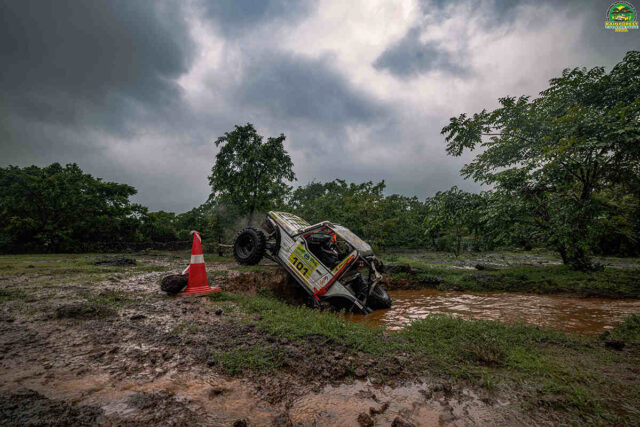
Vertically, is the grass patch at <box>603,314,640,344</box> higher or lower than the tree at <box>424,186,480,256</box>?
lower

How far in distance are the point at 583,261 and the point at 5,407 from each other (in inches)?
501

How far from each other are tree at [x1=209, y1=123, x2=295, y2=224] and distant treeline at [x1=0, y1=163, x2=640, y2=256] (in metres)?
2.22

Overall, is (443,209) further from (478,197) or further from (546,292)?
(546,292)

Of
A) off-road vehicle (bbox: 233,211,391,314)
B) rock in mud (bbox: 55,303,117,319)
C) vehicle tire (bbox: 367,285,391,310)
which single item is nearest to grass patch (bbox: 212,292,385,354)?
off-road vehicle (bbox: 233,211,391,314)

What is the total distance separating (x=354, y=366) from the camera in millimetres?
2250

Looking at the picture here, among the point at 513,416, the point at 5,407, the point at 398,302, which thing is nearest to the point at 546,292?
the point at 398,302

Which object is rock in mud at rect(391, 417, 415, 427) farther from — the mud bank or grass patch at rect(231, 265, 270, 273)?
grass patch at rect(231, 265, 270, 273)

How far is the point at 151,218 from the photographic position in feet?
57.9

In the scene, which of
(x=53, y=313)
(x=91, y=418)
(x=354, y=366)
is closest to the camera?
(x=91, y=418)

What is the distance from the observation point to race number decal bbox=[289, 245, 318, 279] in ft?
18.2

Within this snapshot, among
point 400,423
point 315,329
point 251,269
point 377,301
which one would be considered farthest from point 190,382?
point 251,269

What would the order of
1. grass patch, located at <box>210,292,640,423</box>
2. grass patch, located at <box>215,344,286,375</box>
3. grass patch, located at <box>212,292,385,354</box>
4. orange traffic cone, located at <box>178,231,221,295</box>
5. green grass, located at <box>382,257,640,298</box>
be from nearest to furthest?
grass patch, located at <box>210,292,640,423</box> → grass patch, located at <box>215,344,286,375</box> → grass patch, located at <box>212,292,385,354</box> → orange traffic cone, located at <box>178,231,221,295</box> → green grass, located at <box>382,257,640,298</box>

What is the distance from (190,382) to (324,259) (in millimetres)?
4737

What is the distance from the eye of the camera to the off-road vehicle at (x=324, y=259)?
16.7 feet
